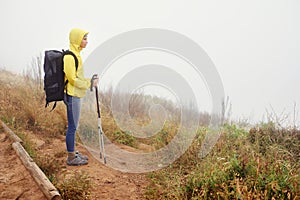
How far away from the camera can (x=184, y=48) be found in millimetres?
5180

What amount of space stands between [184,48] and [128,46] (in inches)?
42.3

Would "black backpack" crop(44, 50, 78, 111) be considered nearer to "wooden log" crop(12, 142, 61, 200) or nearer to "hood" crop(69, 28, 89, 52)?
"hood" crop(69, 28, 89, 52)

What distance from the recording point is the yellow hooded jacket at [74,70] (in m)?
3.89

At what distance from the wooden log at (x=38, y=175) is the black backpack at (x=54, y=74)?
97 cm

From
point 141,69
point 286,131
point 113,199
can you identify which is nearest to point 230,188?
point 113,199

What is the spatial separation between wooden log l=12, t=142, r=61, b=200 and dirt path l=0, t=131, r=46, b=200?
89 millimetres

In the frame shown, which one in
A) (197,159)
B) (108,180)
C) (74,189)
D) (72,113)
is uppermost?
(72,113)

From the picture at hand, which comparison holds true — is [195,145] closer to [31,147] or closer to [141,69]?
[141,69]

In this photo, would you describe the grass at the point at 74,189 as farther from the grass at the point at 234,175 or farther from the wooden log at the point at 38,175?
the grass at the point at 234,175

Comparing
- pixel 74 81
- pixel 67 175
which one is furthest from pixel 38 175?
pixel 74 81

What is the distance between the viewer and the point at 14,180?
360cm

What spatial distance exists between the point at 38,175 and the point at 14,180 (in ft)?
1.58

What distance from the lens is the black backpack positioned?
3934 mm

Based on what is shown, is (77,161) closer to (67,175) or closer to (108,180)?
(67,175)
